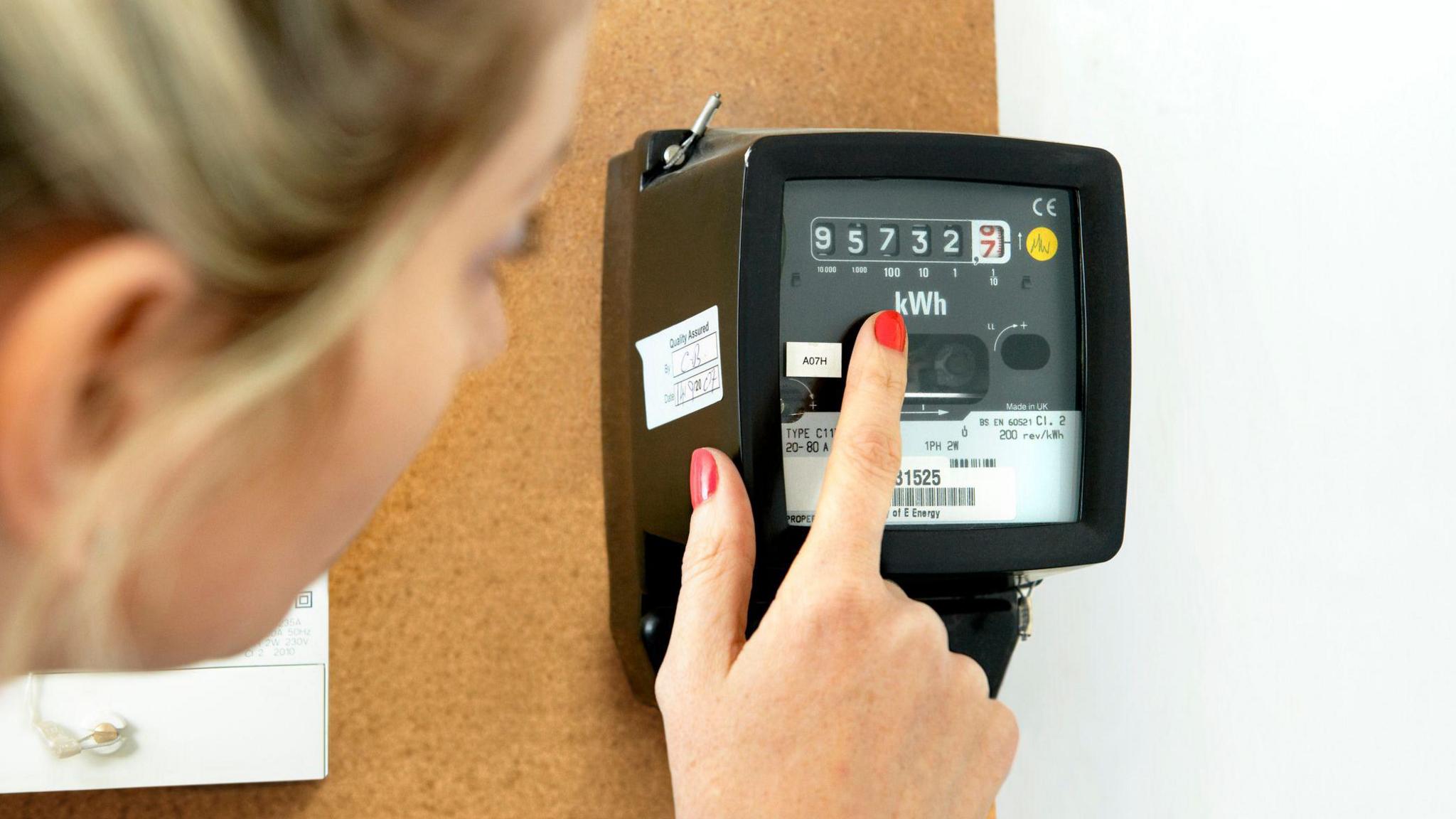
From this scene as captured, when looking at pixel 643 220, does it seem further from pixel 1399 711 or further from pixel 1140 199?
pixel 1399 711

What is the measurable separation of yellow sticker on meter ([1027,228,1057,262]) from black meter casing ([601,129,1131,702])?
0.01 metres

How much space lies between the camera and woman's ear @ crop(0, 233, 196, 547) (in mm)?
271

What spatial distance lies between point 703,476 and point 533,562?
8.7 inches

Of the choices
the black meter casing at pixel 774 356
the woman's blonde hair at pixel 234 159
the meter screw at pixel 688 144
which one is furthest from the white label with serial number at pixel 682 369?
the woman's blonde hair at pixel 234 159

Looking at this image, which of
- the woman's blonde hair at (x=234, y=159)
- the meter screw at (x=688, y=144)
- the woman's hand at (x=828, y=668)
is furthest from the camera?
the meter screw at (x=688, y=144)

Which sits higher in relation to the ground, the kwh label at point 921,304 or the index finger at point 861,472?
the kwh label at point 921,304

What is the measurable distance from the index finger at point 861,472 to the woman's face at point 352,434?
202 millimetres

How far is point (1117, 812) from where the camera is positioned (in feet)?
2.37

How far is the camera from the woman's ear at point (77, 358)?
0.27 m

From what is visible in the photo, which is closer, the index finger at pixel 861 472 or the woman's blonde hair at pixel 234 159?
the woman's blonde hair at pixel 234 159

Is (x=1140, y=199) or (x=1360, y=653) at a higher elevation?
(x=1140, y=199)

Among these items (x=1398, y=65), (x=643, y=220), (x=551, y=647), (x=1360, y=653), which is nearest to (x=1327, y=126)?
(x=1398, y=65)

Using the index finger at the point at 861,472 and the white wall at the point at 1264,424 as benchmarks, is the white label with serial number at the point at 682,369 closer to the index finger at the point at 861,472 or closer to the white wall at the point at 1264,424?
the index finger at the point at 861,472

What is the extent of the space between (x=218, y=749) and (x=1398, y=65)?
757mm
